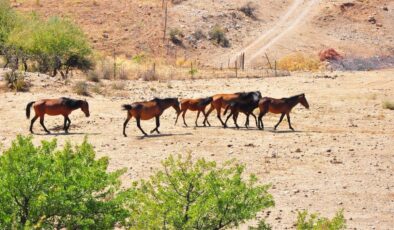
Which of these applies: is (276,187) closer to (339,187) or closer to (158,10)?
(339,187)

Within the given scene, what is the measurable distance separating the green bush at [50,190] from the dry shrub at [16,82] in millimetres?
21505

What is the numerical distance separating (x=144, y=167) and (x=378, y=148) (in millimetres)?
7094

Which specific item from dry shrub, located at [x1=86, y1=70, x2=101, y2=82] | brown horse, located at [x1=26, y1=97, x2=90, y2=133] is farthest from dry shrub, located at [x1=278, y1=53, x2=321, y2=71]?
brown horse, located at [x1=26, y1=97, x2=90, y2=133]

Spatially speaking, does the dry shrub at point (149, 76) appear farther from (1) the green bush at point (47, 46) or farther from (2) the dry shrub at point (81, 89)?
(2) the dry shrub at point (81, 89)

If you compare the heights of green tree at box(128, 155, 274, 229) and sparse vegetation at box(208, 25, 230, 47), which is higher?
sparse vegetation at box(208, 25, 230, 47)

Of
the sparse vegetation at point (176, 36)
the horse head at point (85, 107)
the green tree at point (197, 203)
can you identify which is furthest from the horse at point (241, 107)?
the sparse vegetation at point (176, 36)

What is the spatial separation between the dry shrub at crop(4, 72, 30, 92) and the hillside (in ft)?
82.7

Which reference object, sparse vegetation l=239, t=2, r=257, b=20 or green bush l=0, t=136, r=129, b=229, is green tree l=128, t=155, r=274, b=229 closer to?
green bush l=0, t=136, r=129, b=229

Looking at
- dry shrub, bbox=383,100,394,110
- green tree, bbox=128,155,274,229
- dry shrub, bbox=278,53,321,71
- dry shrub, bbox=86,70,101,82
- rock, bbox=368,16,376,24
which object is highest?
rock, bbox=368,16,376,24

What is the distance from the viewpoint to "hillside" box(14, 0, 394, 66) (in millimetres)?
63062

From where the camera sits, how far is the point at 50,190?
12289 millimetres

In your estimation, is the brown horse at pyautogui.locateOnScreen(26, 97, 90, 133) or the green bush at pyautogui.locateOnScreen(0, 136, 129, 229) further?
the brown horse at pyautogui.locateOnScreen(26, 97, 90, 133)

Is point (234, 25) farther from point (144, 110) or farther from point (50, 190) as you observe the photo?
point (50, 190)

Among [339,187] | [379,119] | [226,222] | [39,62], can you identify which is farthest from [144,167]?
[39,62]
